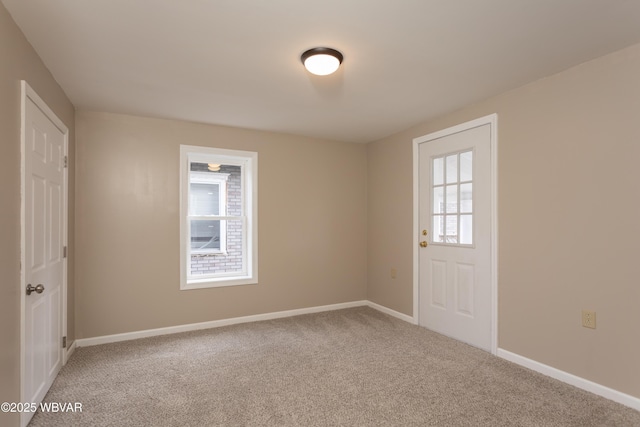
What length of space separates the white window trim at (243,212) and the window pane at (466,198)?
236 cm

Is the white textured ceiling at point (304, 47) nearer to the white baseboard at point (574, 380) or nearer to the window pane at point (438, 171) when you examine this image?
the window pane at point (438, 171)

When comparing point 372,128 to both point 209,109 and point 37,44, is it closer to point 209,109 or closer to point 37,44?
point 209,109

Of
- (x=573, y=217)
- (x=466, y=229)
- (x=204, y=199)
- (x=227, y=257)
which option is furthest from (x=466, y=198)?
(x=204, y=199)

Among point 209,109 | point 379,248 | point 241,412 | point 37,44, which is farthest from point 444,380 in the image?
point 37,44

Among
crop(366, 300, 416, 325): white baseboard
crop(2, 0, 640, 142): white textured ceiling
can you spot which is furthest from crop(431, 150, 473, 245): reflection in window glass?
crop(366, 300, 416, 325): white baseboard

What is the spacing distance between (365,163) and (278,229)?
5.32ft

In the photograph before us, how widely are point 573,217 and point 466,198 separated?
1.00m

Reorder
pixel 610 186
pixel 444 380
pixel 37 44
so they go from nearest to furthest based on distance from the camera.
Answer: pixel 37 44 < pixel 610 186 < pixel 444 380

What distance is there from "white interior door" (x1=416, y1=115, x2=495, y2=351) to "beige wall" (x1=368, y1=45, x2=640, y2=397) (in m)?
0.17

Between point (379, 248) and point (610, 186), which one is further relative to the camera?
point (379, 248)

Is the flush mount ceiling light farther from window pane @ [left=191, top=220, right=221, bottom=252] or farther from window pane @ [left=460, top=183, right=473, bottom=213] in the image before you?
window pane @ [left=191, top=220, right=221, bottom=252]

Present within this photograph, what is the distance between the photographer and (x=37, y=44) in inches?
86.8

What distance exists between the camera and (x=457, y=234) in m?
3.58

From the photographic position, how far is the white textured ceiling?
1.87 metres
